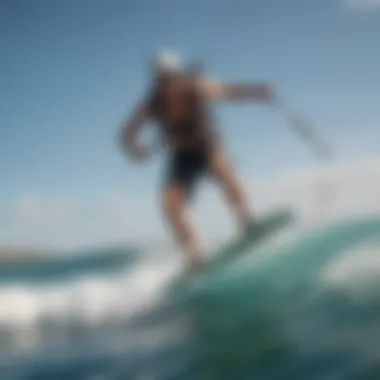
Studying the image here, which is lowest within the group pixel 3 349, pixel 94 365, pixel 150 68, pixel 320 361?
pixel 320 361

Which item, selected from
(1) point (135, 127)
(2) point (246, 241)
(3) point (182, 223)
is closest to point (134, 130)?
(1) point (135, 127)

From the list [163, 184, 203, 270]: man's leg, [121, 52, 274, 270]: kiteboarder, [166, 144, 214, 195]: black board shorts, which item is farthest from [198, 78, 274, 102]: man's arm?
[163, 184, 203, 270]: man's leg

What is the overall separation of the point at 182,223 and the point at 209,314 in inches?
7.8

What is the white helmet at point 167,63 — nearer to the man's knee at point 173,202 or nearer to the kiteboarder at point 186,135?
the kiteboarder at point 186,135

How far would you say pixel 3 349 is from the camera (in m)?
1.83

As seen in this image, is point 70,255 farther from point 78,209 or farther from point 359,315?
point 359,315

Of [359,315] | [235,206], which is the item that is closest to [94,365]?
[235,206]

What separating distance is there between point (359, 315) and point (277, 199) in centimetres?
28

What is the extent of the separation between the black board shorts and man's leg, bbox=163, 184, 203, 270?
0.8 inches

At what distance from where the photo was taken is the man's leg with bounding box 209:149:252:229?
5.75ft

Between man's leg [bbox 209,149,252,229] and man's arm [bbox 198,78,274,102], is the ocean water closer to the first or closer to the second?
man's leg [bbox 209,149,252,229]

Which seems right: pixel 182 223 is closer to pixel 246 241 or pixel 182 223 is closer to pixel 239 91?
pixel 246 241

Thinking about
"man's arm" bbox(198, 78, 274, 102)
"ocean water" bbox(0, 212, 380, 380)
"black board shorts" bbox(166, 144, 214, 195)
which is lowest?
"ocean water" bbox(0, 212, 380, 380)

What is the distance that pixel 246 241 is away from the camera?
1.76 meters
